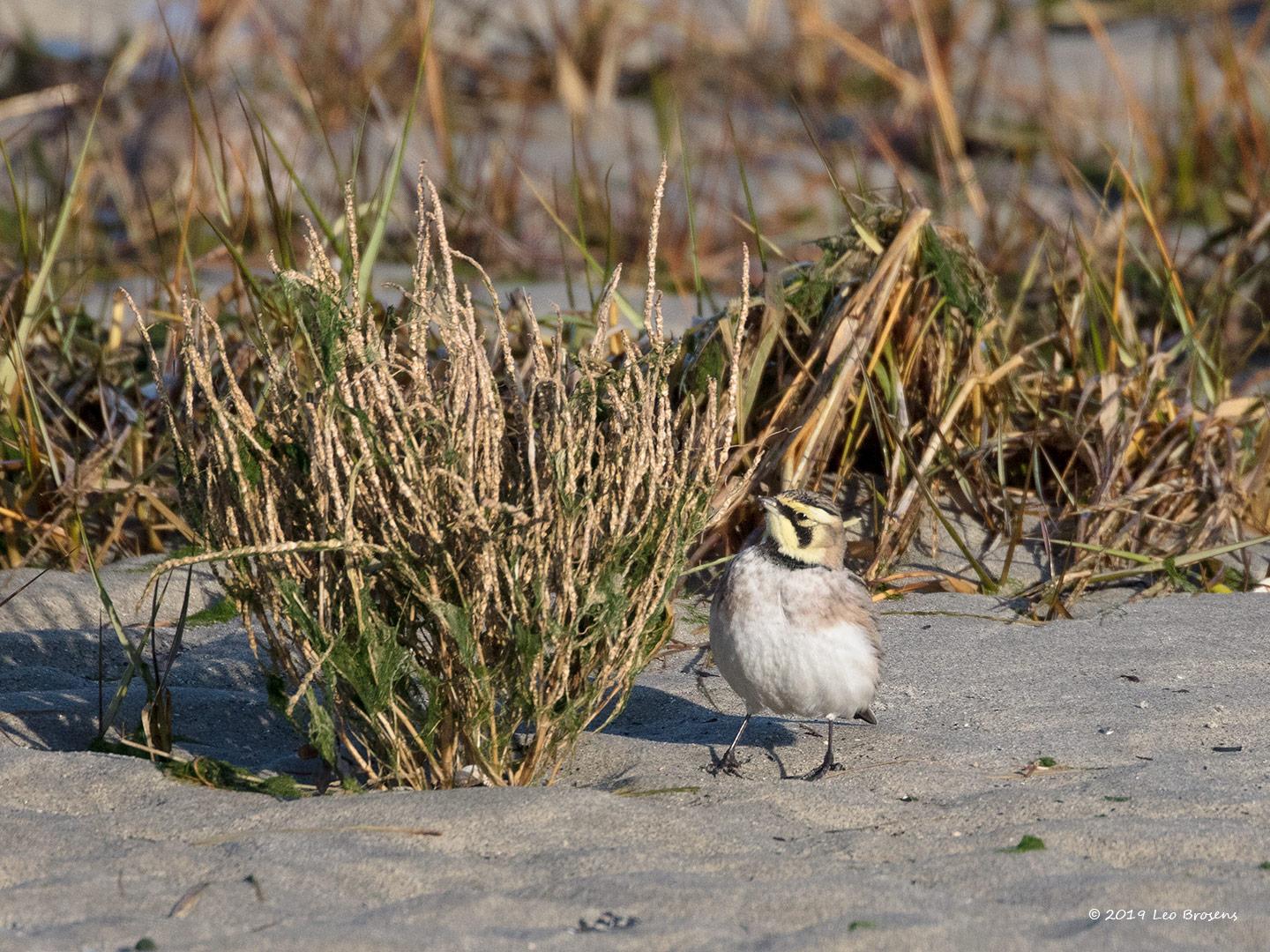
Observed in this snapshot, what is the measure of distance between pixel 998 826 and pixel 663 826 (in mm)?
620

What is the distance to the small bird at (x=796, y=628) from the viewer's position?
Answer: 10.9 ft

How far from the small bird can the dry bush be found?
1.21 feet

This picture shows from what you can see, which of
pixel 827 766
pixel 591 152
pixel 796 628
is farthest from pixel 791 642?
pixel 591 152

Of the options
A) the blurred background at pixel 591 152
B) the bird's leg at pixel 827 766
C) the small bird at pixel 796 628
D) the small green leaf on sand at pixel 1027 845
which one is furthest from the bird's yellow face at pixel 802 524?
the blurred background at pixel 591 152

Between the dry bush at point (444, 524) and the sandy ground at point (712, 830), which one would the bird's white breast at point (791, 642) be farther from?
the dry bush at point (444, 524)

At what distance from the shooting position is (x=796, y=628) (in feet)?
10.9

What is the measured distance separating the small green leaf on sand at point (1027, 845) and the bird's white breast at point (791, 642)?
69cm

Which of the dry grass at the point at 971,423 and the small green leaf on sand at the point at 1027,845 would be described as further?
the dry grass at the point at 971,423

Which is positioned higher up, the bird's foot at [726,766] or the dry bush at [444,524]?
the dry bush at [444,524]

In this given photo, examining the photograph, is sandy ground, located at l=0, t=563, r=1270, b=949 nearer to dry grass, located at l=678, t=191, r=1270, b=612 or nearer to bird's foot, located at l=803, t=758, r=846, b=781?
bird's foot, located at l=803, t=758, r=846, b=781

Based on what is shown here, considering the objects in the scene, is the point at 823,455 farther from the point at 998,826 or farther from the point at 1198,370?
the point at 998,826

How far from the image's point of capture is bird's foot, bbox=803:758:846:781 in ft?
10.6

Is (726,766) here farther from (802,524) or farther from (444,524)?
(444,524)

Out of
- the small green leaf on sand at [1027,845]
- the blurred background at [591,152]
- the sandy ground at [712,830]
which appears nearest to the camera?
the sandy ground at [712,830]
